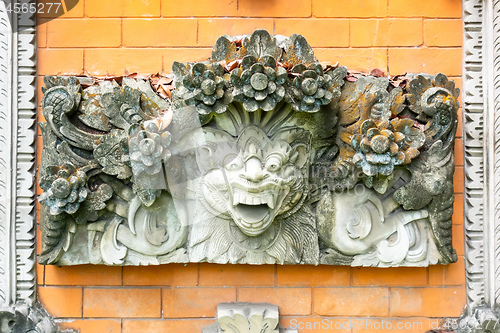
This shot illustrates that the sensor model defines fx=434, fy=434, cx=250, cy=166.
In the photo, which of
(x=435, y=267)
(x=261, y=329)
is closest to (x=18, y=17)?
(x=261, y=329)

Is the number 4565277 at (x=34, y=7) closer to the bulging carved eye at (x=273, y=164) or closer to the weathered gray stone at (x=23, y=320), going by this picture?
the bulging carved eye at (x=273, y=164)

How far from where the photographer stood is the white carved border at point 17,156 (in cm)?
192

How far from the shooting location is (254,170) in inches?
66.7

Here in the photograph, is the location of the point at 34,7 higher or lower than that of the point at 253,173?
higher

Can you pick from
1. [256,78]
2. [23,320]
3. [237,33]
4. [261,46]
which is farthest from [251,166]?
[23,320]

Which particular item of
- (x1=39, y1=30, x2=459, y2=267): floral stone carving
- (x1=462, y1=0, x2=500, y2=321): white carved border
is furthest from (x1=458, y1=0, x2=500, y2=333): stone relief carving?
(x1=39, y1=30, x2=459, y2=267): floral stone carving

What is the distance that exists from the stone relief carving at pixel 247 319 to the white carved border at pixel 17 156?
87 cm

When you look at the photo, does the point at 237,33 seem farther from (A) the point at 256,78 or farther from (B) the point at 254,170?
(B) the point at 254,170

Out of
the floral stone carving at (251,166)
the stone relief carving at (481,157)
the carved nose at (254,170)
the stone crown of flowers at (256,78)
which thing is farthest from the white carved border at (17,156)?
the stone relief carving at (481,157)

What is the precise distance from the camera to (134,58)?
1.97 metres

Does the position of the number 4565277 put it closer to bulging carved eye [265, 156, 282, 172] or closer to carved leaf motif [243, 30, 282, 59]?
carved leaf motif [243, 30, 282, 59]

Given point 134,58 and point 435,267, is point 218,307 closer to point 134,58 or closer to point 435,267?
point 435,267

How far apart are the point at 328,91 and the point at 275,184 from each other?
412mm

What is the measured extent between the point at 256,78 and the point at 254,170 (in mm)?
356
